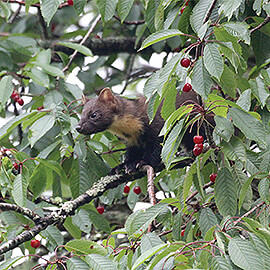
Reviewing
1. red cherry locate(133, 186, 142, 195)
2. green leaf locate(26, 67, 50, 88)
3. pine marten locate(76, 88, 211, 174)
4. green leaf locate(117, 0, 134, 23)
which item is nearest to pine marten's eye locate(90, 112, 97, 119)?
pine marten locate(76, 88, 211, 174)

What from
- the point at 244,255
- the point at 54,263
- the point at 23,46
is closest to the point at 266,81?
the point at 244,255

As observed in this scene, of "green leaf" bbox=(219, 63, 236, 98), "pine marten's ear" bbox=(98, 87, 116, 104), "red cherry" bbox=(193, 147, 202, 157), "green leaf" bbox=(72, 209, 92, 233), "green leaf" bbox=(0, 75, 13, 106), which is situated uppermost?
"green leaf" bbox=(219, 63, 236, 98)

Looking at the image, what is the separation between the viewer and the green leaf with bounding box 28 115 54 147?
12.9ft

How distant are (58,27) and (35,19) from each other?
1.08m

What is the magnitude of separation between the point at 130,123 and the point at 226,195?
2.54 m

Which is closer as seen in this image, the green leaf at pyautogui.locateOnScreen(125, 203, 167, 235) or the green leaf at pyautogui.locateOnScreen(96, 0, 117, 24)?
the green leaf at pyautogui.locateOnScreen(125, 203, 167, 235)

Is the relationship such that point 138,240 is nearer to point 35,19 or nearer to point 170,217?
point 170,217

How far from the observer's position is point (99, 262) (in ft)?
8.93

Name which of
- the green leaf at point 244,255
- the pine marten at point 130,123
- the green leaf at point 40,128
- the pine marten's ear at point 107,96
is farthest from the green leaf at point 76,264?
the pine marten's ear at point 107,96

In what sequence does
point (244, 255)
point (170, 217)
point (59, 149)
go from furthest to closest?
point (59, 149) → point (170, 217) → point (244, 255)

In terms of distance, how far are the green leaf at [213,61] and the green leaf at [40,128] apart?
149 cm

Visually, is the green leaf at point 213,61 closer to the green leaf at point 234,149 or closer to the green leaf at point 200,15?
the green leaf at point 200,15

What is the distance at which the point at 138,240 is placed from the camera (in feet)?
10.0

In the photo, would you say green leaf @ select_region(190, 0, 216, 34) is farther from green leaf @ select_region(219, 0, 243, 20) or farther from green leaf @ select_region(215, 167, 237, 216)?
green leaf @ select_region(215, 167, 237, 216)
